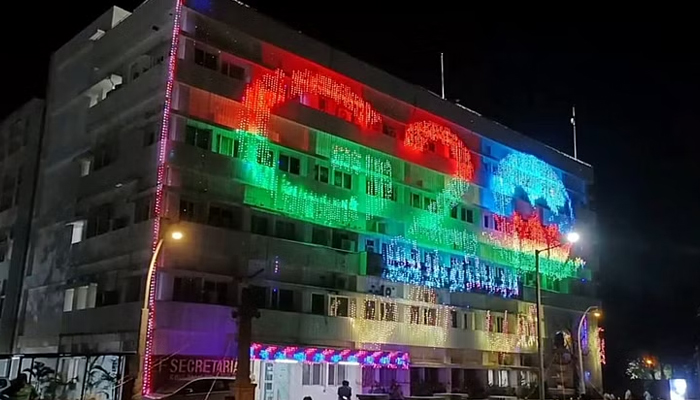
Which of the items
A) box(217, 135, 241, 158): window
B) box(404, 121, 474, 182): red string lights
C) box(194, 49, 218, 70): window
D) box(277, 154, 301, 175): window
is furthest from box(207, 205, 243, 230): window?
box(404, 121, 474, 182): red string lights

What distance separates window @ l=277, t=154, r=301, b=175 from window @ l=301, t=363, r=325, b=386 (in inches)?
438

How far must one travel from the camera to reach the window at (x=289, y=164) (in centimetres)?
4022

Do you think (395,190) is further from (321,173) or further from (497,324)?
(497,324)

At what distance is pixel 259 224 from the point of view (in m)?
38.5

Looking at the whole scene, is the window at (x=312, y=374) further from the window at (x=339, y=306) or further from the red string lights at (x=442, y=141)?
the red string lights at (x=442, y=141)

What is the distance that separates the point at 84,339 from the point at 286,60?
62.4 feet

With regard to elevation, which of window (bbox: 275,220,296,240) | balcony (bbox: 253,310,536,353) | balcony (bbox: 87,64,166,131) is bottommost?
balcony (bbox: 253,310,536,353)

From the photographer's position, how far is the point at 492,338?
51000 millimetres

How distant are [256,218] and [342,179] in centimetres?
717

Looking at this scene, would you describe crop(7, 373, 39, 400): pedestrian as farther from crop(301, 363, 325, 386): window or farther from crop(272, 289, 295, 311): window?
crop(301, 363, 325, 386): window

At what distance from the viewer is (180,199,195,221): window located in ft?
116

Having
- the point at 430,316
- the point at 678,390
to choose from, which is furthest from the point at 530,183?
the point at 678,390

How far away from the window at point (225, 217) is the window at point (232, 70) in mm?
7284

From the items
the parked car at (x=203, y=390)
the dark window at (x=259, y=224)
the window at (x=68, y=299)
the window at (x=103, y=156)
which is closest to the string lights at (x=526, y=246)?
the dark window at (x=259, y=224)
